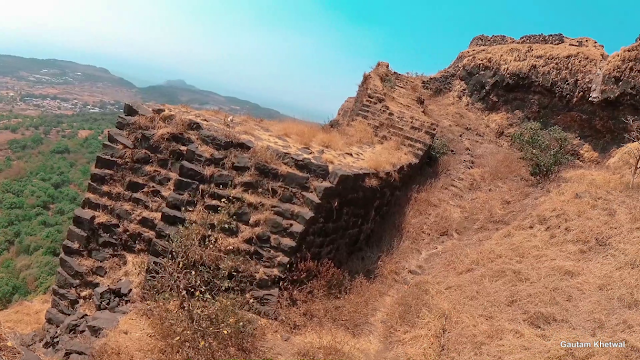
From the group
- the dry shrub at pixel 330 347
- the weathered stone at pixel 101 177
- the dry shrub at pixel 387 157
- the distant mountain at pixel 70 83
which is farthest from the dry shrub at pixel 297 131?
the distant mountain at pixel 70 83

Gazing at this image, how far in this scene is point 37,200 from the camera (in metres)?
32.3

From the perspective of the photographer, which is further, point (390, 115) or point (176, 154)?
point (390, 115)

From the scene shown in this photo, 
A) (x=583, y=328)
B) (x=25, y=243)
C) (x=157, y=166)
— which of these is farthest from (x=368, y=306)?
(x=25, y=243)

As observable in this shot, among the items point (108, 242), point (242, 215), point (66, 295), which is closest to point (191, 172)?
point (242, 215)

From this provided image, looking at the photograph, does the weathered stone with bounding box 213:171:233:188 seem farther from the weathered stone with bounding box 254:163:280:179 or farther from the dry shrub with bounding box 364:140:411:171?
the dry shrub with bounding box 364:140:411:171

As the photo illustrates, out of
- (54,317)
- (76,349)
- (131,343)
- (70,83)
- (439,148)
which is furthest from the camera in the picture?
(70,83)

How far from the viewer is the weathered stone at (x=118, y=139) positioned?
7.10 meters

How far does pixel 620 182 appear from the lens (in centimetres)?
837

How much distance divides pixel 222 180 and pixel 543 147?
861 centimetres

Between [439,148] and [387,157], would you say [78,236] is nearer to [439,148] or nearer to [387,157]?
[387,157]

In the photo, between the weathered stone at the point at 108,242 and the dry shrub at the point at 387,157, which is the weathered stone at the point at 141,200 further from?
the dry shrub at the point at 387,157

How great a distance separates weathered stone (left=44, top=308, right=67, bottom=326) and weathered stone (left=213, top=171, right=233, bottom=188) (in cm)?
313

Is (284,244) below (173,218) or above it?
above

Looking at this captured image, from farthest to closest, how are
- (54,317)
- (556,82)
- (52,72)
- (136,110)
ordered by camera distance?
(52,72), (556,82), (136,110), (54,317)
